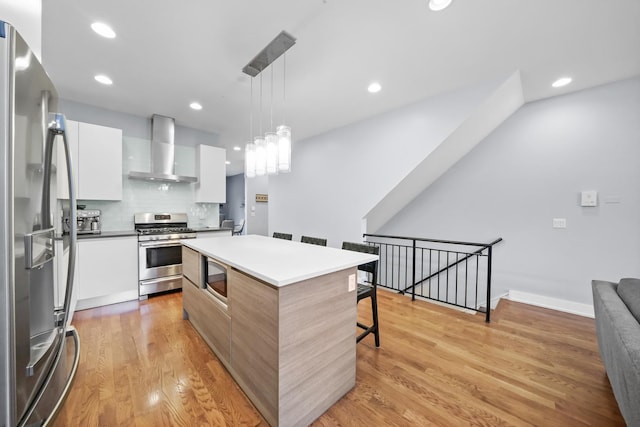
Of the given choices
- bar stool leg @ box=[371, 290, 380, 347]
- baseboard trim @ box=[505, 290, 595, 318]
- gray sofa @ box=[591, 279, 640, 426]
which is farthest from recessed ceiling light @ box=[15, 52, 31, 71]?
baseboard trim @ box=[505, 290, 595, 318]

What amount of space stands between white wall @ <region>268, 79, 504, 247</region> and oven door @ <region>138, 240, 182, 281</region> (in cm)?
226

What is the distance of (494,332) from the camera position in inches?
98.2

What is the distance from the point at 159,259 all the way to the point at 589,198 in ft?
18.2

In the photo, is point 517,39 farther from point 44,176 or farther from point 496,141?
point 44,176

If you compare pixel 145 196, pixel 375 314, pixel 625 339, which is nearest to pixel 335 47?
pixel 375 314

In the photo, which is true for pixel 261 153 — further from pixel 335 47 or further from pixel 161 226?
pixel 161 226

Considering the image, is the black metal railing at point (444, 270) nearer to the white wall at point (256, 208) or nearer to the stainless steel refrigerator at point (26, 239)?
the stainless steel refrigerator at point (26, 239)

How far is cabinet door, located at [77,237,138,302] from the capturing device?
9.50 feet

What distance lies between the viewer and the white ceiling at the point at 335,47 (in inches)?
68.9

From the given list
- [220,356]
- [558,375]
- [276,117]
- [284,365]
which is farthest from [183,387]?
[276,117]

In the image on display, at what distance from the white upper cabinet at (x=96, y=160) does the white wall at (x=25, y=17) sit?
248cm

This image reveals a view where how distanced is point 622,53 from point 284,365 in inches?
152

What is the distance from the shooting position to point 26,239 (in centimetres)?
74

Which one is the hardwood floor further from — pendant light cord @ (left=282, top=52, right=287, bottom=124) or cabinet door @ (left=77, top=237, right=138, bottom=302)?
pendant light cord @ (left=282, top=52, right=287, bottom=124)
